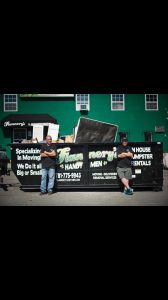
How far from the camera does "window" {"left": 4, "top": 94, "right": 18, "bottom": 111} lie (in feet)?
78.0

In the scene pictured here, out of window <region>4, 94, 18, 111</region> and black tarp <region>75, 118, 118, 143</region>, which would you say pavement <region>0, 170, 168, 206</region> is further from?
window <region>4, 94, 18, 111</region>

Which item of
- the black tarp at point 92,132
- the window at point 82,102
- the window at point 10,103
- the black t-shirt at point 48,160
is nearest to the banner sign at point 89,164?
the black t-shirt at point 48,160

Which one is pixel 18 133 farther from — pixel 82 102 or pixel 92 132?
pixel 92 132

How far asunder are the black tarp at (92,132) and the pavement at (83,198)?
246cm

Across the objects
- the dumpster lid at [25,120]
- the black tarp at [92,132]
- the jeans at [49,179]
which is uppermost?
the dumpster lid at [25,120]

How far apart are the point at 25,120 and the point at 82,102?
4.47 meters

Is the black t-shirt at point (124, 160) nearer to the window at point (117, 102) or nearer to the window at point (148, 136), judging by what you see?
the window at point (148, 136)

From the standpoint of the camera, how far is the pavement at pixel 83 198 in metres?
8.30

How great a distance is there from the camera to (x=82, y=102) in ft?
79.0
